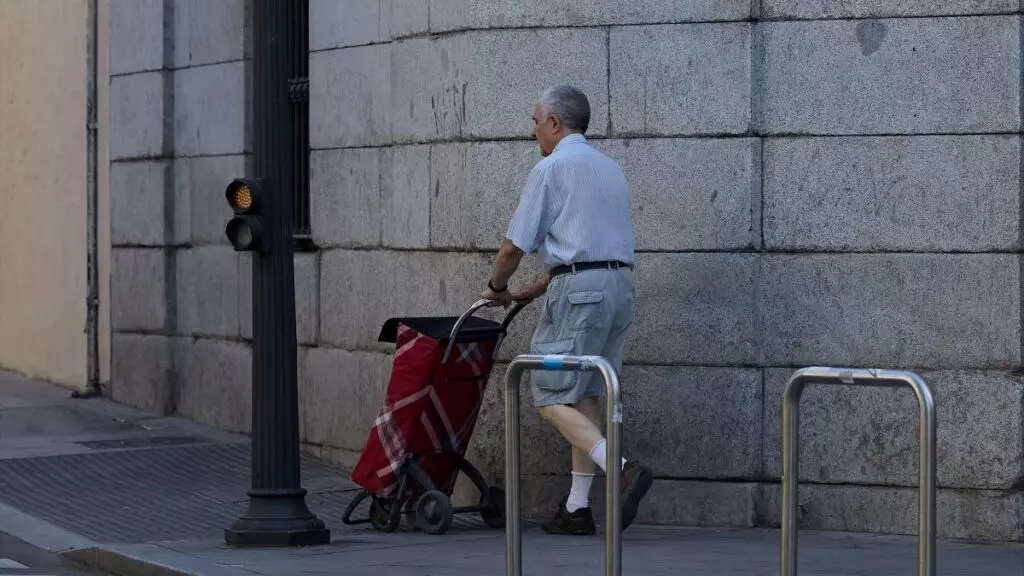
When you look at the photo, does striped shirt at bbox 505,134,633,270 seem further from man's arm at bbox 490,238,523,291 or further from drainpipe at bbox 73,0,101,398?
drainpipe at bbox 73,0,101,398

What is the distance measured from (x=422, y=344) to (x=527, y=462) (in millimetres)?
1038

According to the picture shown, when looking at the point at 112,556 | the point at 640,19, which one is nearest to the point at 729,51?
the point at 640,19

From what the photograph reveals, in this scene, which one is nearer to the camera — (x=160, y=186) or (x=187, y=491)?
(x=187, y=491)

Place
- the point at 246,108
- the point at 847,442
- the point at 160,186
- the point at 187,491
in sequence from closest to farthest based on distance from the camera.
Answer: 1. the point at 847,442
2. the point at 187,491
3. the point at 246,108
4. the point at 160,186

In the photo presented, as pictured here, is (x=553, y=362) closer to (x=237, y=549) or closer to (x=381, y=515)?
(x=237, y=549)

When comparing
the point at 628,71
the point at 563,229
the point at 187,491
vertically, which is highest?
the point at 628,71

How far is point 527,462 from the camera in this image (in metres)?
8.63

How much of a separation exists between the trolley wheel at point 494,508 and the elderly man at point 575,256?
700 mm

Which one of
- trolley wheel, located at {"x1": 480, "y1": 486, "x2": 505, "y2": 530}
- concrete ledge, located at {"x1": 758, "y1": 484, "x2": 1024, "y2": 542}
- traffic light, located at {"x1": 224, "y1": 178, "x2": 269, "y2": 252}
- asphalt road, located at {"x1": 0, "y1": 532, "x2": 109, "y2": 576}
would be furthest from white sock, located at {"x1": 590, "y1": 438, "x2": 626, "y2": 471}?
asphalt road, located at {"x1": 0, "y1": 532, "x2": 109, "y2": 576}

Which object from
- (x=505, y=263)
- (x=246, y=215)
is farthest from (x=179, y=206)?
(x=505, y=263)

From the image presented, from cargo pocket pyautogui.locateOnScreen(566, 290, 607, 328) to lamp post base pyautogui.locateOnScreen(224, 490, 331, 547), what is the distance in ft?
4.78

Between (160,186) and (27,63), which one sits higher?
(27,63)

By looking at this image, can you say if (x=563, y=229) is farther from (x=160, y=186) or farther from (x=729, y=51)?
(x=160, y=186)

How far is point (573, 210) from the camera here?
7.71 meters
